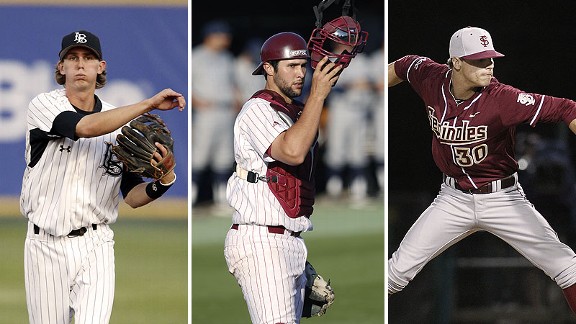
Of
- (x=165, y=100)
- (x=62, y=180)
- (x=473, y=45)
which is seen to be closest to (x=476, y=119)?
(x=473, y=45)

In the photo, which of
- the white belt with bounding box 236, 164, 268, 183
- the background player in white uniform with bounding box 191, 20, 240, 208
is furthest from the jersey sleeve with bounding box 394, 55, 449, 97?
A: the white belt with bounding box 236, 164, 268, 183

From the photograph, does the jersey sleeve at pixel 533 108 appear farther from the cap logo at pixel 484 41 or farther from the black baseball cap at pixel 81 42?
the black baseball cap at pixel 81 42

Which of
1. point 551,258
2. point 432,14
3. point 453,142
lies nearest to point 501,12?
point 432,14

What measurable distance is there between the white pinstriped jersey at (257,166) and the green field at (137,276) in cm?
211

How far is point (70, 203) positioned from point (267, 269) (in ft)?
3.08

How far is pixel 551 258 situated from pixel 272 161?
1.96 metres

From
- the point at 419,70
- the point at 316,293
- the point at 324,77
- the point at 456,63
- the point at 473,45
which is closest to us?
the point at 324,77

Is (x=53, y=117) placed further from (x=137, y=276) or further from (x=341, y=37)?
(x=137, y=276)

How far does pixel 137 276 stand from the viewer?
6449 mm

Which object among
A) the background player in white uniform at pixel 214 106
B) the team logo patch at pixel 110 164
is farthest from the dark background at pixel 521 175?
the team logo patch at pixel 110 164

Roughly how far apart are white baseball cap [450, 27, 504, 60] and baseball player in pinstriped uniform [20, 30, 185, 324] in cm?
186

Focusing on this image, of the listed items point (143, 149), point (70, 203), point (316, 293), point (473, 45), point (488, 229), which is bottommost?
point (316, 293)

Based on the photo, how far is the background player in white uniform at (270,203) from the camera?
4246 mm

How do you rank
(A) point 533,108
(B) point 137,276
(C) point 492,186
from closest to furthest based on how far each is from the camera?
(A) point 533,108, (C) point 492,186, (B) point 137,276
